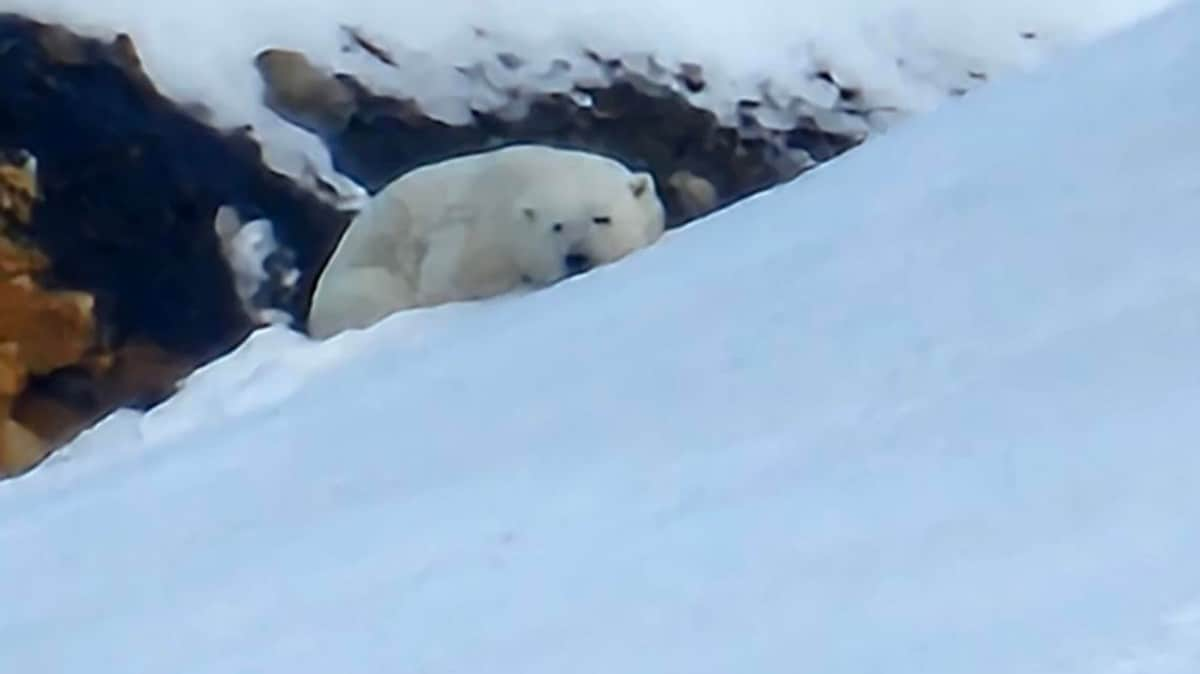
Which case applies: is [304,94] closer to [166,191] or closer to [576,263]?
[166,191]

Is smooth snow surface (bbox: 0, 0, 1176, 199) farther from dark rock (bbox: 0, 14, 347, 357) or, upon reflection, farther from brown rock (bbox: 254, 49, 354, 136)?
dark rock (bbox: 0, 14, 347, 357)

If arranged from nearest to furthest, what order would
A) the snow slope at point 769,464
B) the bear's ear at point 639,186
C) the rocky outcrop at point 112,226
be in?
the snow slope at point 769,464 < the bear's ear at point 639,186 < the rocky outcrop at point 112,226

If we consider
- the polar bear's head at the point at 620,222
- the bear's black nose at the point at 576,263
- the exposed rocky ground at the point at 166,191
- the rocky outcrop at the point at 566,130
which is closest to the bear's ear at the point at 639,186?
the polar bear's head at the point at 620,222

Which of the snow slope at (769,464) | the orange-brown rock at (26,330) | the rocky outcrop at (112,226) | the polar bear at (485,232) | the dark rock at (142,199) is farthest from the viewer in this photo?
the dark rock at (142,199)

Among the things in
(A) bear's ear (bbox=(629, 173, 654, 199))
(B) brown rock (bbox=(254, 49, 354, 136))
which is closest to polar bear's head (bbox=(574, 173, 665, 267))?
(A) bear's ear (bbox=(629, 173, 654, 199))

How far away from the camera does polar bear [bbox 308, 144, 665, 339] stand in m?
5.51

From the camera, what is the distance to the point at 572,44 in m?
8.93

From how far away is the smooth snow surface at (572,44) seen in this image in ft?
28.0

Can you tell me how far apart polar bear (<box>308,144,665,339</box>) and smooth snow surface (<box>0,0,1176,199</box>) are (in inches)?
105

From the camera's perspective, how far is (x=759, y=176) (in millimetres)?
8703

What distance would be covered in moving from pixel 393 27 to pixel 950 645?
7.26 m

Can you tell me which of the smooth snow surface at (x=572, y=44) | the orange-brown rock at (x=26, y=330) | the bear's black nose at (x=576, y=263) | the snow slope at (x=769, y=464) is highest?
the snow slope at (x=769, y=464)

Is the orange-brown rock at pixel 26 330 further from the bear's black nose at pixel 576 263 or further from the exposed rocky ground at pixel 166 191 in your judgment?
the bear's black nose at pixel 576 263

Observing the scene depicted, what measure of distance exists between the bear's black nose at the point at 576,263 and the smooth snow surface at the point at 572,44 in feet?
9.37
